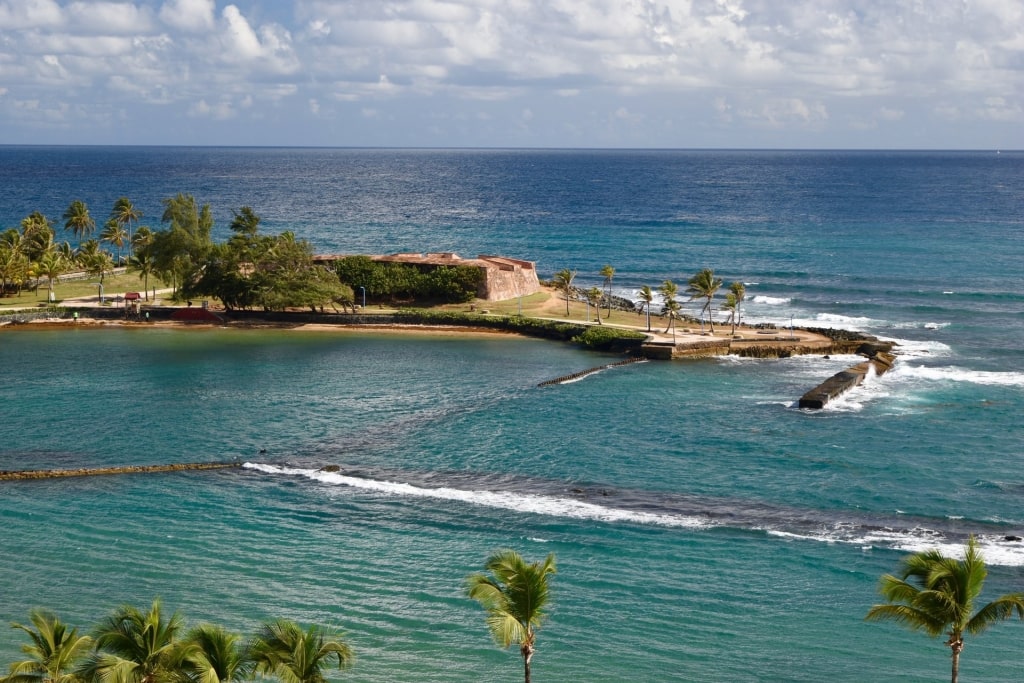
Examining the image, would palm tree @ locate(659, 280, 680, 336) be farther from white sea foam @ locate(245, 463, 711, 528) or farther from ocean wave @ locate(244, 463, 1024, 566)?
white sea foam @ locate(245, 463, 711, 528)

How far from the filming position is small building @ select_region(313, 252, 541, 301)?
94.4m

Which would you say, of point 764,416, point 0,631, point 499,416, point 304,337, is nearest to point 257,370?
point 304,337

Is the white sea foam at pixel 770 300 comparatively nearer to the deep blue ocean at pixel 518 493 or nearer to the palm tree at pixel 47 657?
the deep blue ocean at pixel 518 493

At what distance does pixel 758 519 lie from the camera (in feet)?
150

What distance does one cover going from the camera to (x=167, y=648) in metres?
24.2

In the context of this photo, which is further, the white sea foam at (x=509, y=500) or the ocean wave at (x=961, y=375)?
the ocean wave at (x=961, y=375)

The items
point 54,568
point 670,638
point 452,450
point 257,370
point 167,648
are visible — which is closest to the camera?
point 167,648

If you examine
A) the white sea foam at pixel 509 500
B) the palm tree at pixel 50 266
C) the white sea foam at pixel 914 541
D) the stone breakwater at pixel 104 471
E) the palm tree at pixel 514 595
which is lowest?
the stone breakwater at pixel 104 471

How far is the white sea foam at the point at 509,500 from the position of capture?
45.9m

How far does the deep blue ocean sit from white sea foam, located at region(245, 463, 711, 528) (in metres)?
0.22

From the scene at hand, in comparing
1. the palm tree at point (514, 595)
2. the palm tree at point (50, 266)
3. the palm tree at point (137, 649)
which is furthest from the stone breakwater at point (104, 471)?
the palm tree at point (50, 266)

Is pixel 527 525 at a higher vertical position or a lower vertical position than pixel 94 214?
lower

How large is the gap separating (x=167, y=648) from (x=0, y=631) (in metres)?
15.2

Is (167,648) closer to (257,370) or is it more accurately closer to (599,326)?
(257,370)
